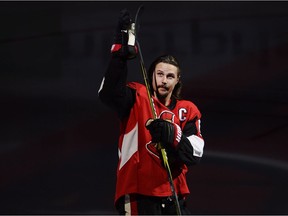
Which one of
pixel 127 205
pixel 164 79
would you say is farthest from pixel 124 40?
pixel 127 205

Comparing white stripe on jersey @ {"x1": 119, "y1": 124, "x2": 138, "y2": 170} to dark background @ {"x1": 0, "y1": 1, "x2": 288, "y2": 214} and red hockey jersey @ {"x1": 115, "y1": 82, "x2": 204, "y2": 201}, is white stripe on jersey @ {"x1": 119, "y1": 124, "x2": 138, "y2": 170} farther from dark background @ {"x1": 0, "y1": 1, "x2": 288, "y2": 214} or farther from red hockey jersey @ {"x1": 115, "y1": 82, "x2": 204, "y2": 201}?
dark background @ {"x1": 0, "y1": 1, "x2": 288, "y2": 214}

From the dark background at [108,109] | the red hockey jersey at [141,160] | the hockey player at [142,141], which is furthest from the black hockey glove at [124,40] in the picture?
the dark background at [108,109]

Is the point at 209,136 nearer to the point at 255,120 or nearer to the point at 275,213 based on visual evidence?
the point at 255,120

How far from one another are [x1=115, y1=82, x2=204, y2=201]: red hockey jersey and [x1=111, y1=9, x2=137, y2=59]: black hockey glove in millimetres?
156

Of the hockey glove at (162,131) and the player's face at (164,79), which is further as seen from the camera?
the player's face at (164,79)

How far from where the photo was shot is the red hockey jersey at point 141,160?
66.7 inches

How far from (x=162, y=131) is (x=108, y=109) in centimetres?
105

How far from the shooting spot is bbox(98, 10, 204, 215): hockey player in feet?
5.37

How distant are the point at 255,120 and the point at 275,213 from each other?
390 mm

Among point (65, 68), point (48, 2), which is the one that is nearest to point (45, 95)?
point (65, 68)

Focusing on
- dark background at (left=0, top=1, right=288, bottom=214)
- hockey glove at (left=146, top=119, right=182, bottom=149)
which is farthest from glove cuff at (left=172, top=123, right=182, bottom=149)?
dark background at (left=0, top=1, right=288, bottom=214)

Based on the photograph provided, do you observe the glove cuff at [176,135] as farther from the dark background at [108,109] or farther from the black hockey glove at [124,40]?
the dark background at [108,109]

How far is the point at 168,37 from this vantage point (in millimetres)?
2662

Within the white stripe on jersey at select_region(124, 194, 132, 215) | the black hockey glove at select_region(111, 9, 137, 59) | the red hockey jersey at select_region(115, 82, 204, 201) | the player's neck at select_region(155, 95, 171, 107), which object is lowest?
the white stripe on jersey at select_region(124, 194, 132, 215)
